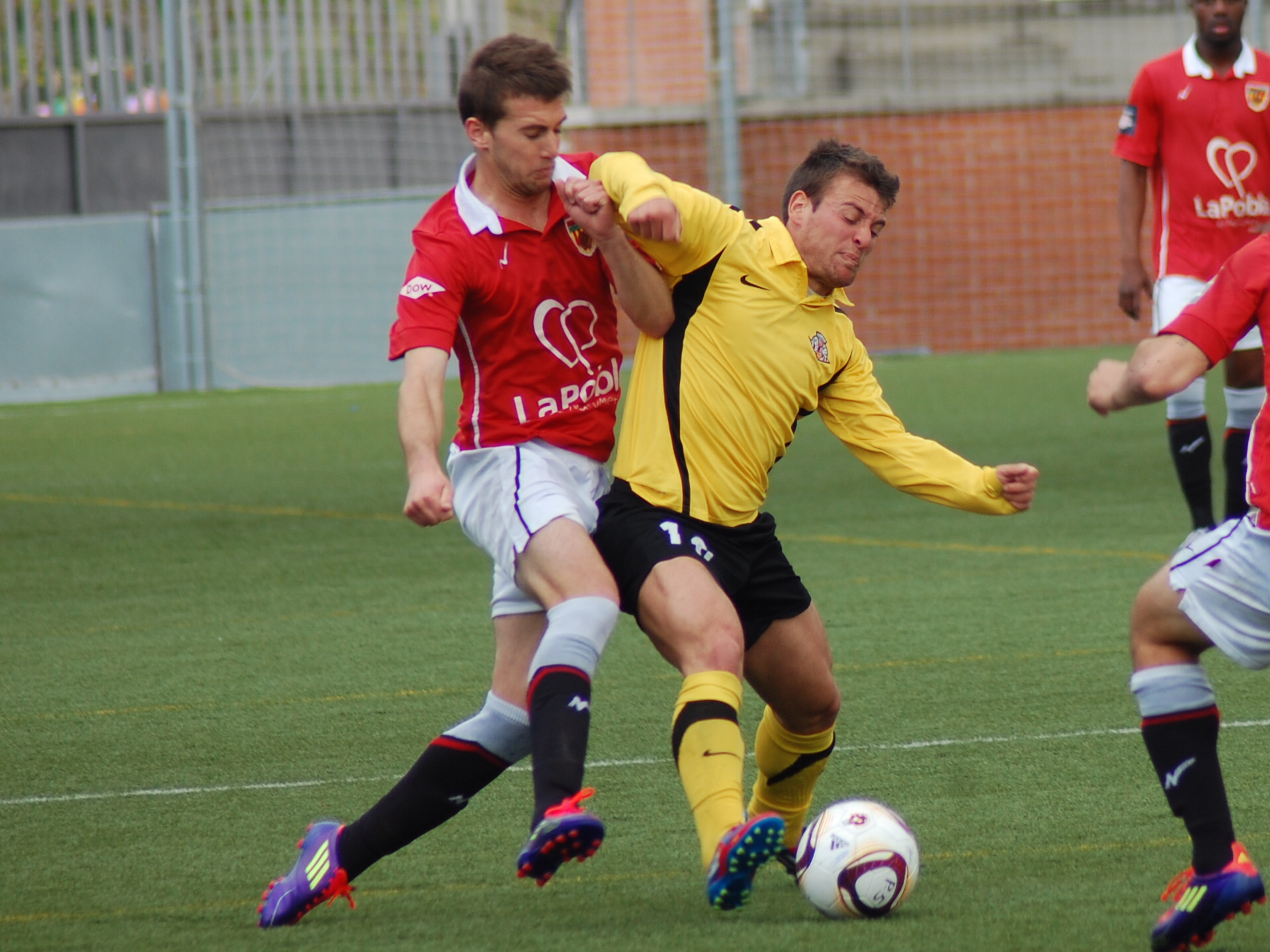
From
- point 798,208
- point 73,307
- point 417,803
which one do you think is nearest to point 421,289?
point 798,208

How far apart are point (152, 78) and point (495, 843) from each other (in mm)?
16576

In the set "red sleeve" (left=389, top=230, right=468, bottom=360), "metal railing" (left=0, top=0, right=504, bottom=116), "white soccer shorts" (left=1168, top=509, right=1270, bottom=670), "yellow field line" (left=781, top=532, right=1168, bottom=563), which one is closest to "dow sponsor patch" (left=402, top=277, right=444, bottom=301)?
"red sleeve" (left=389, top=230, right=468, bottom=360)

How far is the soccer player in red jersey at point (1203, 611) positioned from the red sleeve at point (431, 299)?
1244 mm

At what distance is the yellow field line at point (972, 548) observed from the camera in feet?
25.3

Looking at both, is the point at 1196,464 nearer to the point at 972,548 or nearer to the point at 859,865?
the point at 972,548

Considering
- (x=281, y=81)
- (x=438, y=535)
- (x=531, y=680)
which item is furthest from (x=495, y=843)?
(x=281, y=81)

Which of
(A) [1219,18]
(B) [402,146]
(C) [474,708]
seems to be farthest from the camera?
(B) [402,146]

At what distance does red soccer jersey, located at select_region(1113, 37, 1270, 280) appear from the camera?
7.60 m

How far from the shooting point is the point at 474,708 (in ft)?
18.0

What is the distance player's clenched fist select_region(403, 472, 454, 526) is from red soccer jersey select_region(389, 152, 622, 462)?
43cm

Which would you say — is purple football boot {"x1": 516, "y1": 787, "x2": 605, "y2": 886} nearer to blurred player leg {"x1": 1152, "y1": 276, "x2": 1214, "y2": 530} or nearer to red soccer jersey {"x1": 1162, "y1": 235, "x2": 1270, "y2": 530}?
red soccer jersey {"x1": 1162, "y1": 235, "x2": 1270, "y2": 530}

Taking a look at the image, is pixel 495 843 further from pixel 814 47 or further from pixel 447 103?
pixel 814 47

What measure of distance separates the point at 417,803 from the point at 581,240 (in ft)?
3.93

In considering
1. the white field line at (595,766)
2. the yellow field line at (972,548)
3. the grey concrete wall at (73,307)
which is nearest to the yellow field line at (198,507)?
the yellow field line at (972,548)
